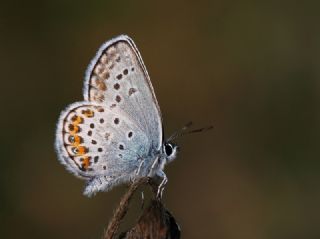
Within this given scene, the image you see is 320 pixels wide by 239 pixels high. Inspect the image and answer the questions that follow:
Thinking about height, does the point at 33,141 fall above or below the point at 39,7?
below

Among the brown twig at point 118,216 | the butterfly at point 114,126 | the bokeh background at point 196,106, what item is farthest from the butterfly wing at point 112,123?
the bokeh background at point 196,106

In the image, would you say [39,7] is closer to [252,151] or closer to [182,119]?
[182,119]

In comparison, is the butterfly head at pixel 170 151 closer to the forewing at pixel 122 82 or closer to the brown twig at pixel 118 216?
the forewing at pixel 122 82

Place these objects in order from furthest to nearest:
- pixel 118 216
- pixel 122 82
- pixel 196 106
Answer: pixel 196 106 → pixel 122 82 → pixel 118 216

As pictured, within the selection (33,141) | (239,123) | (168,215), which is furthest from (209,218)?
(168,215)

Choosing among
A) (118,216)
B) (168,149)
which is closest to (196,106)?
(168,149)

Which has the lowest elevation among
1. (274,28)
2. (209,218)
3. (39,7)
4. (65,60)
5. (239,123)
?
(209,218)

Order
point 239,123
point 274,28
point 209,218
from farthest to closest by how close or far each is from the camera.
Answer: point 274,28 < point 239,123 < point 209,218

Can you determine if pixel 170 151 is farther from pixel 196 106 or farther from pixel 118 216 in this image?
pixel 196 106
